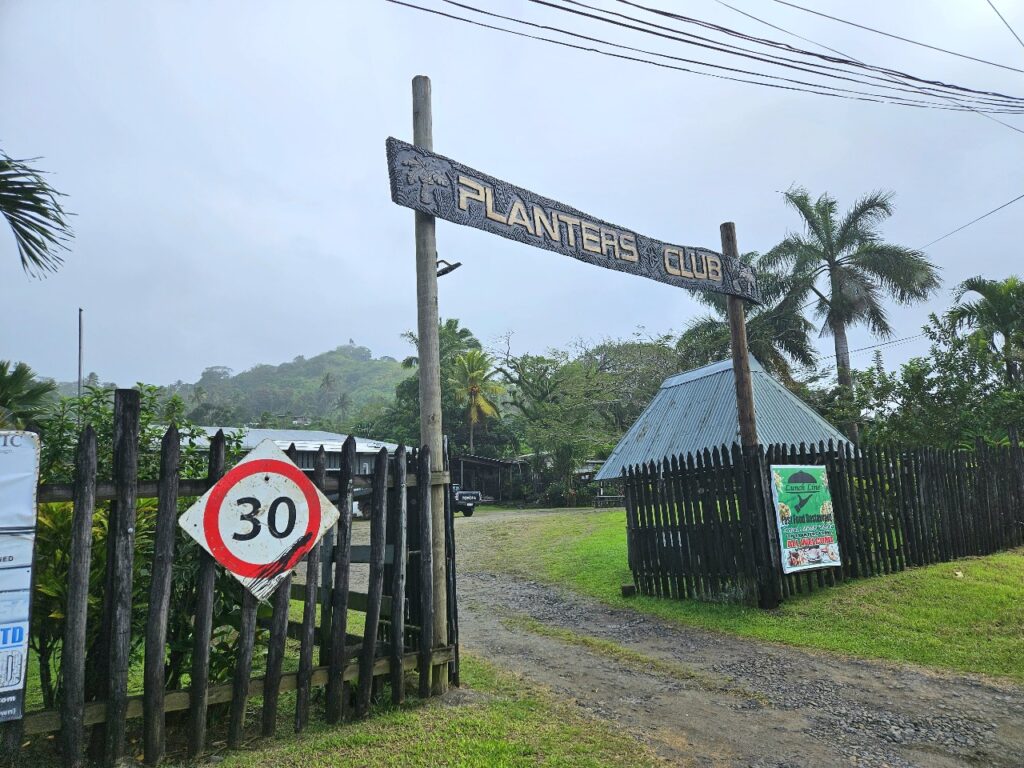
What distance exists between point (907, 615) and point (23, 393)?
34.8ft

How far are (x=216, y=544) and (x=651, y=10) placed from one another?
24.3 ft

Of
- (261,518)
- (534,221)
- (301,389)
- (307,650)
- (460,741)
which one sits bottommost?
(460,741)

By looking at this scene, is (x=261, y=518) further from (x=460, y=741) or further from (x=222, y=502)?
(x=460, y=741)

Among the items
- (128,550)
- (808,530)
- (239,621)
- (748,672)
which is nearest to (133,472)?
(128,550)

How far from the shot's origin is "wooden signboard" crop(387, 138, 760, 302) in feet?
19.5

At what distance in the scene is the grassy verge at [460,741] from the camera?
3.91 m

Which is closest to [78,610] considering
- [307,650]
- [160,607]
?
[160,607]

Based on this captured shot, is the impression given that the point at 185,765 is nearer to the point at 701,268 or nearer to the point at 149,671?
the point at 149,671

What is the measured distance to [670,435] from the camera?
15.1 meters

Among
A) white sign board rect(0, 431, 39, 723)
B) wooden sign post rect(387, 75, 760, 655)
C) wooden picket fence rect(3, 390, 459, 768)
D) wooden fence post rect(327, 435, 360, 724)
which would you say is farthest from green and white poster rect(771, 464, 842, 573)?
white sign board rect(0, 431, 39, 723)

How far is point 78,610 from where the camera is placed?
11.8ft

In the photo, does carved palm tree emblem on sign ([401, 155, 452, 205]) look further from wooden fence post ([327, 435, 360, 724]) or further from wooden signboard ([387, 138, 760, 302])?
wooden fence post ([327, 435, 360, 724])

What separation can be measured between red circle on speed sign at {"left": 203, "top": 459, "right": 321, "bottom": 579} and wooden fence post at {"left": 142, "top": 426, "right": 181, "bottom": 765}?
0.22m

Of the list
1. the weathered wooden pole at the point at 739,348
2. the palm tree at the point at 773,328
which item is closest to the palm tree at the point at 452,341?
the palm tree at the point at 773,328
